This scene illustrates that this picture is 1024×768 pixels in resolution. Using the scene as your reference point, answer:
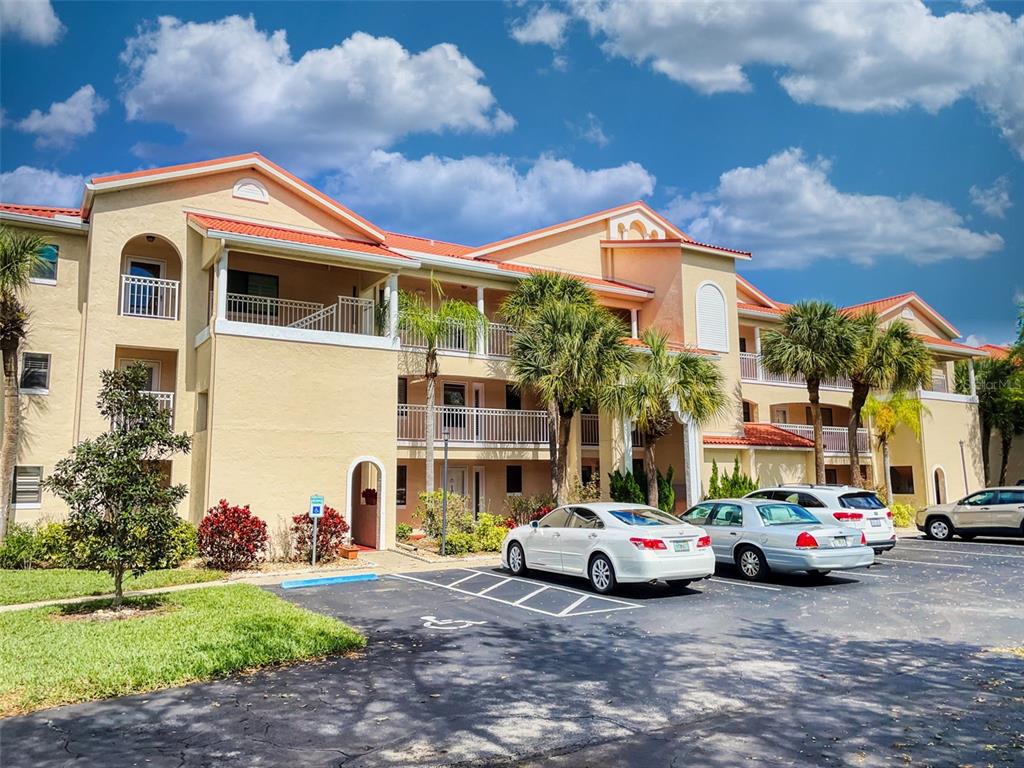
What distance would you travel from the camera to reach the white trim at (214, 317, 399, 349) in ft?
55.8

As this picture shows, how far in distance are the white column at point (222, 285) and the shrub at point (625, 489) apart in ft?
40.1

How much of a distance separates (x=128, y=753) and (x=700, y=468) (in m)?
20.3

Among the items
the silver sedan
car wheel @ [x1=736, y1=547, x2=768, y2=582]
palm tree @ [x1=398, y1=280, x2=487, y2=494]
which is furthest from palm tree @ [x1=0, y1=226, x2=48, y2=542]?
car wheel @ [x1=736, y1=547, x2=768, y2=582]

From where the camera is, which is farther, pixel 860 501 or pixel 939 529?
pixel 939 529

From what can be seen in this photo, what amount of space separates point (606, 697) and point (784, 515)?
28.0 ft

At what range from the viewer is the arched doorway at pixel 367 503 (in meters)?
18.5

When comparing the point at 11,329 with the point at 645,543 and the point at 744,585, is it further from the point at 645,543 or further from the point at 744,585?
the point at 744,585

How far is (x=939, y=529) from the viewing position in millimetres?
22578

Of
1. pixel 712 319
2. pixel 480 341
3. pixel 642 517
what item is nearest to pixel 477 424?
pixel 480 341

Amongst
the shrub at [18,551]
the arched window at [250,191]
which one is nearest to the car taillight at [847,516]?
the arched window at [250,191]

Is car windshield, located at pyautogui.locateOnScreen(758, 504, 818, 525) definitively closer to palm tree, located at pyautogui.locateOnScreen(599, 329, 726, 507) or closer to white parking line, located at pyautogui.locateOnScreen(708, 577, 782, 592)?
white parking line, located at pyautogui.locateOnScreen(708, 577, 782, 592)

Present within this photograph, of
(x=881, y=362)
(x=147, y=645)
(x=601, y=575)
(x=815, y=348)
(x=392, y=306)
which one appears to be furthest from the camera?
(x=881, y=362)

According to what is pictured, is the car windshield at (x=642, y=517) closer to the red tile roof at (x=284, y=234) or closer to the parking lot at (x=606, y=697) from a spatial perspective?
the parking lot at (x=606, y=697)

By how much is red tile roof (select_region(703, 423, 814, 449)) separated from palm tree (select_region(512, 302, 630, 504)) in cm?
582
